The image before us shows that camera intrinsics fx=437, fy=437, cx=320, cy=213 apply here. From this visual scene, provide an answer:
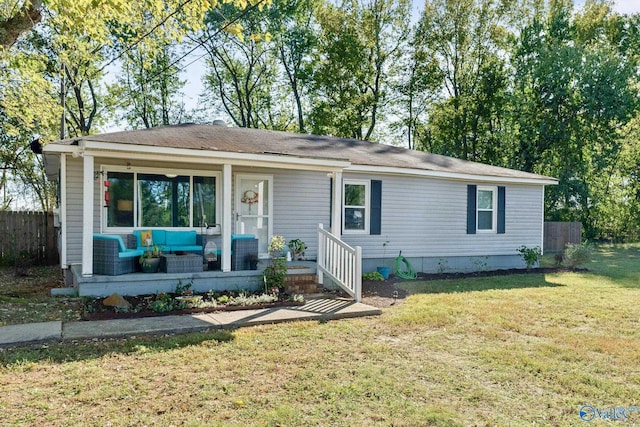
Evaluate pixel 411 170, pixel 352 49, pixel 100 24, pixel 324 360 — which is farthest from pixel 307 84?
pixel 324 360

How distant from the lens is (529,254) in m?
12.5

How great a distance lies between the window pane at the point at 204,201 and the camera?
30.5 feet

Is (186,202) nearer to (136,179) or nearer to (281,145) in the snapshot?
(136,179)

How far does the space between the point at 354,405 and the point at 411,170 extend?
7.99 meters

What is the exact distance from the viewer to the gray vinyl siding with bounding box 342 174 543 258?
36.5 feet

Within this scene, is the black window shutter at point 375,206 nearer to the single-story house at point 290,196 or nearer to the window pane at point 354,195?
the single-story house at point 290,196

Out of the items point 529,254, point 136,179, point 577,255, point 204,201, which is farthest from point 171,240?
point 577,255

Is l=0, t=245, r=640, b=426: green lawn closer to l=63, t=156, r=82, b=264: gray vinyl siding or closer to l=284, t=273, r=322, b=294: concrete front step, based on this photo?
l=284, t=273, r=322, b=294: concrete front step

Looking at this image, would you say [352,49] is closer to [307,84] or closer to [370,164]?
[307,84]

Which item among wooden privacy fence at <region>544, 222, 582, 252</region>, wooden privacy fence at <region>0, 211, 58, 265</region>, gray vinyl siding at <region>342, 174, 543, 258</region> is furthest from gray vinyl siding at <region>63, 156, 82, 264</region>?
wooden privacy fence at <region>544, 222, 582, 252</region>

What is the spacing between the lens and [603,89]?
19.9 metres

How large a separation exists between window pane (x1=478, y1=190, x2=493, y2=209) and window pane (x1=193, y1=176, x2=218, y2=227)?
748 cm

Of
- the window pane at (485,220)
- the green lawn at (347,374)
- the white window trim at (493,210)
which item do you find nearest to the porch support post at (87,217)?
the green lawn at (347,374)

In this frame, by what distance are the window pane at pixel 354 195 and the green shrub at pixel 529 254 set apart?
5.36 m
